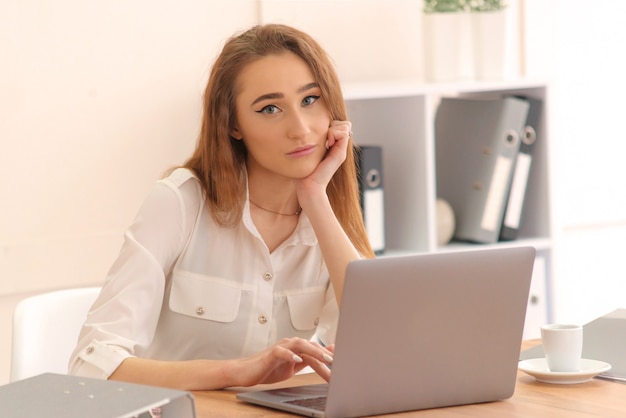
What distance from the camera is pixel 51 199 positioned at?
2822 millimetres

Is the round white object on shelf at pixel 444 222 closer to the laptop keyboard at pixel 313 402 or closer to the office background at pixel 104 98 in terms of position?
the office background at pixel 104 98

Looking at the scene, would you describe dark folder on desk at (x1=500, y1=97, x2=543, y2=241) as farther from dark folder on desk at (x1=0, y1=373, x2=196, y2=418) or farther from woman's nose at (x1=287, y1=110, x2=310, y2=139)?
dark folder on desk at (x1=0, y1=373, x2=196, y2=418)

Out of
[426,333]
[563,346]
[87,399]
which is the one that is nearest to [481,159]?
[563,346]

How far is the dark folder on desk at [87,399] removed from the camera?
1.19m

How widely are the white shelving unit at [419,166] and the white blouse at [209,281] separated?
3.27 ft

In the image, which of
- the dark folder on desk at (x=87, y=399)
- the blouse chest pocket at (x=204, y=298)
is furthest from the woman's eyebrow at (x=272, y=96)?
the dark folder on desk at (x=87, y=399)

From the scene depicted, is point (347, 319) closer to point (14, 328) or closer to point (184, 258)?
point (184, 258)

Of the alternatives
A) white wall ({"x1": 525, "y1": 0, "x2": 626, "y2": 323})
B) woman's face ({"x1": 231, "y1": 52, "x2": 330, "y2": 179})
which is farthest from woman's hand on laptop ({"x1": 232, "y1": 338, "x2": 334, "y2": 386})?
white wall ({"x1": 525, "y1": 0, "x2": 626, "y2": 323})

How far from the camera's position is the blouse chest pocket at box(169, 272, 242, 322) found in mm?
1988

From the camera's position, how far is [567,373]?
A: 1.61 metres

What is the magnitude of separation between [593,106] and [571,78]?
15cm

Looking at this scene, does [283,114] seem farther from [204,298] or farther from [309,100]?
[204,298]

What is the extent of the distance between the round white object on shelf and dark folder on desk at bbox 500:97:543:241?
164mm

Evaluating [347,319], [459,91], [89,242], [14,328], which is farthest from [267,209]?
[459,91]
